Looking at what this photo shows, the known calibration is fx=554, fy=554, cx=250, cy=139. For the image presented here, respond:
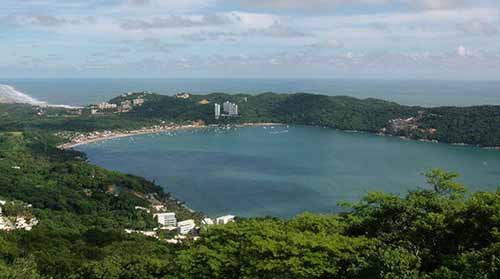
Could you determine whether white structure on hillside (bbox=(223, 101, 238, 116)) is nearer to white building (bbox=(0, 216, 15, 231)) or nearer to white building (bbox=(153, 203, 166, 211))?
white building (bbox=(153, 203, 166, 211))

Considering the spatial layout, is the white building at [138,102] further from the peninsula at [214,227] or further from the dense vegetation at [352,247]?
the dense vegetation at [352,247]

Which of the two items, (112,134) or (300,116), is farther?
(300,116)

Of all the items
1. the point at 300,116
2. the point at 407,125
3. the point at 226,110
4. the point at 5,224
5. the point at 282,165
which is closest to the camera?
the point at 5,224

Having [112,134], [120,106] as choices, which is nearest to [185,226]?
[112,134]

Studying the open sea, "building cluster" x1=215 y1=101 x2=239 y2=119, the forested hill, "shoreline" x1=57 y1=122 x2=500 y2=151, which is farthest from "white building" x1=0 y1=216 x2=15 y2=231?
"building cluster" x1=215 y1=101 x2=239 y2=119

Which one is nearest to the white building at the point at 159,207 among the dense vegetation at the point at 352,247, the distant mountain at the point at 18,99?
the dense vegetation at the point at 352,247

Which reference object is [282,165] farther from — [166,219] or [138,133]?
[138,133]
